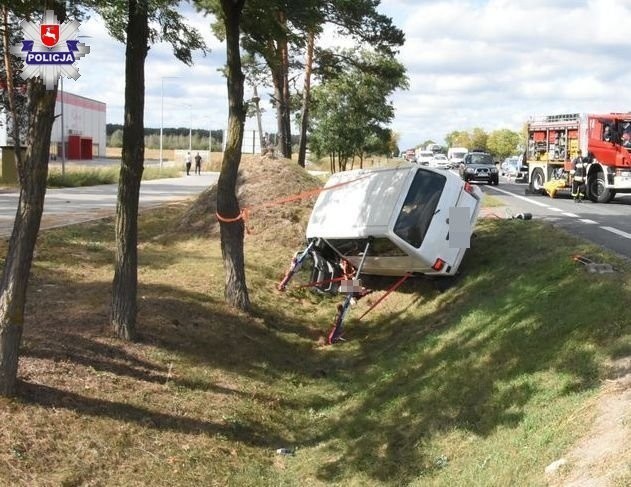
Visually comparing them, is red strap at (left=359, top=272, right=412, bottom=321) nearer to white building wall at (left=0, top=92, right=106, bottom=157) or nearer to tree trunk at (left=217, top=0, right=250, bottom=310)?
tree trunk at (left=217, top=0, right=250, bottom=310)

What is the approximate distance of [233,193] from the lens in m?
10.8

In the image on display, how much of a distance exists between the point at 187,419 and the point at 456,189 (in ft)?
20.4

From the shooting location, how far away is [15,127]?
23422mm

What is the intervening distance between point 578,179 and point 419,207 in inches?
563

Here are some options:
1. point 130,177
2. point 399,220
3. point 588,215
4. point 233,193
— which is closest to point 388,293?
point 399,220

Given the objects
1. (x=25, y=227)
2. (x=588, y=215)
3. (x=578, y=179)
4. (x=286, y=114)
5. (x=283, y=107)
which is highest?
(x=283, y=107)

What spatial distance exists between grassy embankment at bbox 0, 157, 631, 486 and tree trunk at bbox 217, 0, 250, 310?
366 millimetres

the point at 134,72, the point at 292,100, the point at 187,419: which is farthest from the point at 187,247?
the point at 292,100

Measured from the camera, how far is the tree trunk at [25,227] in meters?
5.92

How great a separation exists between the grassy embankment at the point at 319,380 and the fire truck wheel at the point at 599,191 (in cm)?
1118

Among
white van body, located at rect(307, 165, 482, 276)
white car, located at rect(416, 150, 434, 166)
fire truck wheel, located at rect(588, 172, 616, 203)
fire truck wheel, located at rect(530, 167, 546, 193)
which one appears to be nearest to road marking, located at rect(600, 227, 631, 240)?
white van body, located at rect(307, 165, 482, 276)

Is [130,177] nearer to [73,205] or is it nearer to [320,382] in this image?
[320,382]

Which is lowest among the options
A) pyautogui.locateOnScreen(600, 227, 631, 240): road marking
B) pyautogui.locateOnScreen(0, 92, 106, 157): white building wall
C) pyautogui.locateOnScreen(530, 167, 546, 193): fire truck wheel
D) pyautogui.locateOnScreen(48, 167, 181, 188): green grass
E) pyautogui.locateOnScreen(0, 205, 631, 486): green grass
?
pyautogui.locateOnScreen(0, 205, 631, 486): green grass

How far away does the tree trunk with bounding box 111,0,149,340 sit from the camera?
25.9ft
